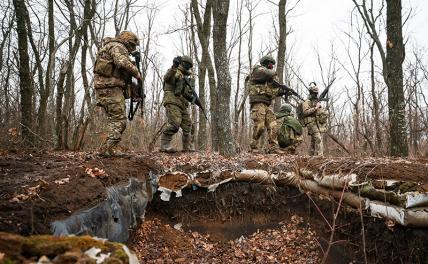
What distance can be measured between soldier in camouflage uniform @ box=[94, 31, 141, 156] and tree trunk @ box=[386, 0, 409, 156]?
4525mm

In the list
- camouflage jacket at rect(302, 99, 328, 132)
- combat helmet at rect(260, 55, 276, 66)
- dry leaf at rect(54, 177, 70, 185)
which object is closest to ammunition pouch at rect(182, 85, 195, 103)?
combat helmet at rect(260, 55, 276, 66)

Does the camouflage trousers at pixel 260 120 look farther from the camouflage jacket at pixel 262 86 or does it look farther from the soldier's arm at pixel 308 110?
the soldier's arm at pixel 308 110

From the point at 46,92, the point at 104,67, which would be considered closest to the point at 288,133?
the point at 104,67

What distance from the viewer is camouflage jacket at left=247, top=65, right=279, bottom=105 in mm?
7984

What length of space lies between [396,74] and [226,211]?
393cm

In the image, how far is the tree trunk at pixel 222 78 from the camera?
6.61m

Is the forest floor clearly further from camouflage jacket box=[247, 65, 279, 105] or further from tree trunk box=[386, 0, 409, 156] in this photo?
camouflage jacket box=[247, 65, 279, 105]

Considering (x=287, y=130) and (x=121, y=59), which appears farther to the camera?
→ (x=287, y=130)

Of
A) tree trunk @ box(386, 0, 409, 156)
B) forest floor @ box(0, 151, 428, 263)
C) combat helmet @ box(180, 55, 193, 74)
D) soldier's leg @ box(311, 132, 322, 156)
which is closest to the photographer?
forest floor @ box(0, 151, 428, 263)

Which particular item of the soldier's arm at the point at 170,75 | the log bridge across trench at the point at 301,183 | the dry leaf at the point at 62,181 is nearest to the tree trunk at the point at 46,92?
the soldier's arm at the point at 170,75

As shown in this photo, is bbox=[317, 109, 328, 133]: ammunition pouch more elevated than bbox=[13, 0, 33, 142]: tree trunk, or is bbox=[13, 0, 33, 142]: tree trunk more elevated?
bbox=[13, 0, 33, 142]: tree trunk

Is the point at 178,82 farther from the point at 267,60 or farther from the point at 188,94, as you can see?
the point at 267,60

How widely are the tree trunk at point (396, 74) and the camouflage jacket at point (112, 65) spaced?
4.55 m

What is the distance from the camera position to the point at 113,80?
17.1 feet
